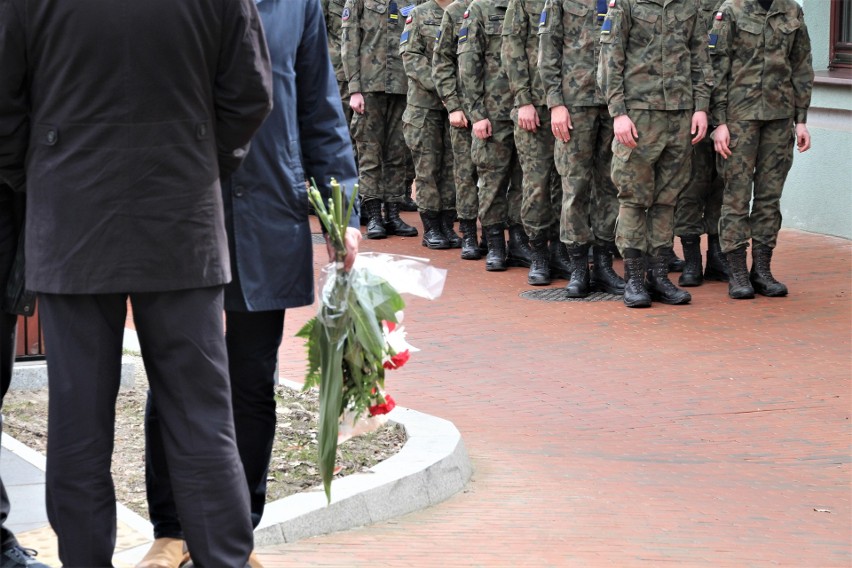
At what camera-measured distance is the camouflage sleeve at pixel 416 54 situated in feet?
39.0

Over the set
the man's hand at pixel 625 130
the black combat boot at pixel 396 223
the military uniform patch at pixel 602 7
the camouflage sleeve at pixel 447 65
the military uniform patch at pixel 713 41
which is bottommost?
the black combat boot at pixel 396 223

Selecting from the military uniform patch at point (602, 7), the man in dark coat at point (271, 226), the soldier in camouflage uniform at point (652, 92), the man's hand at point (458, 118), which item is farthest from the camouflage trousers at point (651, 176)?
the man in dark coat at point (271, 226)

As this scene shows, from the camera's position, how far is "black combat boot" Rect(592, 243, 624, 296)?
1013cm

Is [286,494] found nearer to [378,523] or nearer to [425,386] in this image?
[378,523]

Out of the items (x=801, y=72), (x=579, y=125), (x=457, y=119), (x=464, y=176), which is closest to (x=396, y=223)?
(x=464, y=176)

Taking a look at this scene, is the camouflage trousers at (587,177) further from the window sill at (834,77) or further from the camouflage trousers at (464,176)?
the window sill at (834,77)

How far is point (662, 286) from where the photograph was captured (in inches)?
380

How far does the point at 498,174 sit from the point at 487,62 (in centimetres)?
89

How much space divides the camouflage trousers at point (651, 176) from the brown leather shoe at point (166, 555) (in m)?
5.74

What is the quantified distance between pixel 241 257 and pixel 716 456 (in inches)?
112

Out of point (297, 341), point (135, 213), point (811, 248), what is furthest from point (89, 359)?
point (811, 248)

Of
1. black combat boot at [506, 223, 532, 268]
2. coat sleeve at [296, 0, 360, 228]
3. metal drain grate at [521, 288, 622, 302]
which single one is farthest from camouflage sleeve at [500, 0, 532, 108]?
coat sleeve at [296, 0, 360, 228]

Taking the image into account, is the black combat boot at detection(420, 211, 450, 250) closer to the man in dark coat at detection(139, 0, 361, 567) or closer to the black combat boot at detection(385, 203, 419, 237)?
the black combat boot at detection(385, 203, 419, 237)

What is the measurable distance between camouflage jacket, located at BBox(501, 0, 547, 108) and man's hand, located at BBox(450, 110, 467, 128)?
928 mm
